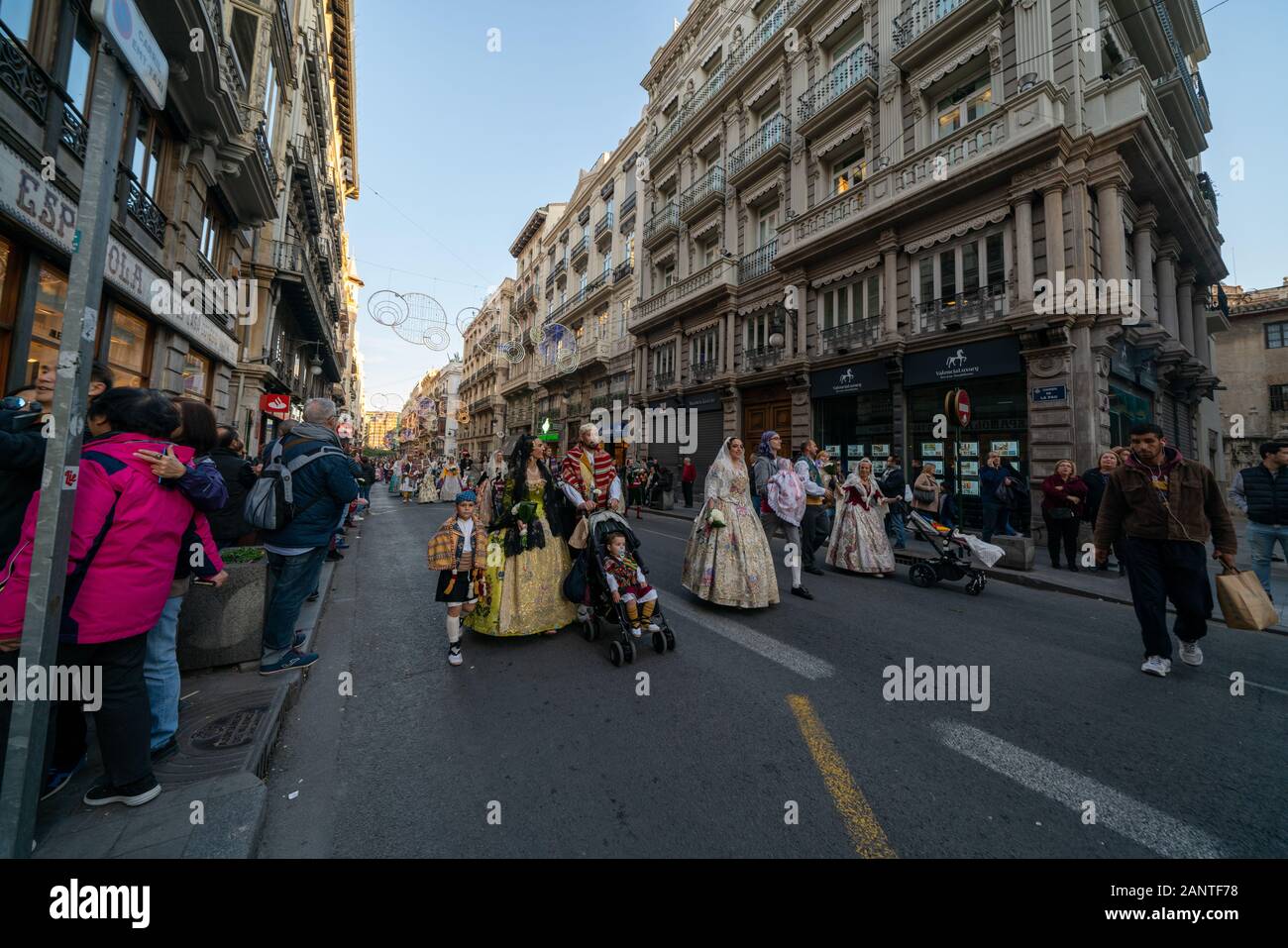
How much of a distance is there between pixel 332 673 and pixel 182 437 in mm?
2029

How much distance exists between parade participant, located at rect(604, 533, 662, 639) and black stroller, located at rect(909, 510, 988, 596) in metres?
4.47

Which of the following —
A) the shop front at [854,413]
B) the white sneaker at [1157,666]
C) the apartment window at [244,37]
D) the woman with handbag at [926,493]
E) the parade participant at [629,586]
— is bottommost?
the white sneaker at [1157,666]

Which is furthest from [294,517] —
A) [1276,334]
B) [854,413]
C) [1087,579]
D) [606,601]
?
[1276,334]

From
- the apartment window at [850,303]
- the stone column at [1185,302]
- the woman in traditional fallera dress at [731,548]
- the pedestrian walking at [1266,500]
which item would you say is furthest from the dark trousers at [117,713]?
the stone column at [1185,302]

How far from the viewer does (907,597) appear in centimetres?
616

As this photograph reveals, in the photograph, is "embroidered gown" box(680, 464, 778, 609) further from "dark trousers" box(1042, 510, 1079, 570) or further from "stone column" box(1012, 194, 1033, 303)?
"stone column" box(1012, 194, 1033, 303)

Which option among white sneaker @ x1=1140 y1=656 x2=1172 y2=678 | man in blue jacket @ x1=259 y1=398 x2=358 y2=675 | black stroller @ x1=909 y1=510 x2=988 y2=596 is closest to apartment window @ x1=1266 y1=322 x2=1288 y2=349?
black stroller @ x1=909 y1=510 x2=988 y2=596

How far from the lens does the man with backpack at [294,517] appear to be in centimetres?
377

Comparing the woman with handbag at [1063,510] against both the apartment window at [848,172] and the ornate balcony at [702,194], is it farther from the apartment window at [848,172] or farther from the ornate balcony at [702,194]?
the ornate balcony at [702,194]

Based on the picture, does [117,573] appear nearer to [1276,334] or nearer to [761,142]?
[761,142]

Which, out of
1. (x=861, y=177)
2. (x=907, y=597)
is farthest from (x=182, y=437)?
(x=861, y=177)

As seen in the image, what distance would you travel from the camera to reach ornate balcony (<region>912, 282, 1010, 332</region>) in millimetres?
11445

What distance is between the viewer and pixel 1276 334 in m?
25.3

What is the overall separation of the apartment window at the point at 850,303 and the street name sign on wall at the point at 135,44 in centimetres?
1522
